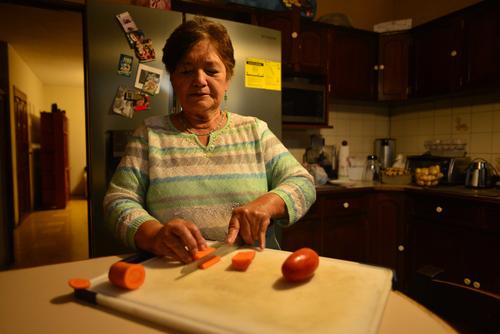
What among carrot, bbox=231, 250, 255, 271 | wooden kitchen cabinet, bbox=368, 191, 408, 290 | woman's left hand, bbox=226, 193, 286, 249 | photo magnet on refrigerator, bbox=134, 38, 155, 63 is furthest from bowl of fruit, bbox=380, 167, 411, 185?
carrot, bbox=231, 250, 255, 271

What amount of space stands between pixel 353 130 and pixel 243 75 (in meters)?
1.53

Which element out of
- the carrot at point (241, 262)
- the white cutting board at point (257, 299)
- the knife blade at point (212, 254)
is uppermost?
the carrot at point (241, 262)

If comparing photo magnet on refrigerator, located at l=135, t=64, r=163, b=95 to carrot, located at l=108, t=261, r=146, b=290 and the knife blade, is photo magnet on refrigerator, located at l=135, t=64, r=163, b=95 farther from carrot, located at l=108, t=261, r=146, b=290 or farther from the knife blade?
carrot, located at l=108, t=261, r=146, b=290

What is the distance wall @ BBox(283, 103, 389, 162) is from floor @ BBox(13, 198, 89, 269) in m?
2.26

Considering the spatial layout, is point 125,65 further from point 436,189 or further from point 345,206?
point 436,189

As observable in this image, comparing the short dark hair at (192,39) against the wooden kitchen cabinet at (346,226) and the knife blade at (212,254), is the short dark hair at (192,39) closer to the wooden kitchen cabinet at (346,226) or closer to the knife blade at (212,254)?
the knife blade at (212,254)

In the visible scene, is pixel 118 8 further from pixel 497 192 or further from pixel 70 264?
pixel 497 192

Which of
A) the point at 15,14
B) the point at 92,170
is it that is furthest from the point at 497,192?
the point at 15,14

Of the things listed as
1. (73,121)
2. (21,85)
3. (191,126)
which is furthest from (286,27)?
(73,121)

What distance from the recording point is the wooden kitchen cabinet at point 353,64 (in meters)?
2.62

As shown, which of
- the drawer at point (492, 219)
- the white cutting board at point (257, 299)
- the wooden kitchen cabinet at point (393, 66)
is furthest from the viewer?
the wooden kitchen cabinet at point (393, 66)

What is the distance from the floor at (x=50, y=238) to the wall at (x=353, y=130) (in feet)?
7.42

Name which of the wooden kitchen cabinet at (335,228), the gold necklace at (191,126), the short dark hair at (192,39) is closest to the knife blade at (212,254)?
the gold necklace at (191,126)

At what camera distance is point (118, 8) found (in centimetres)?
164
